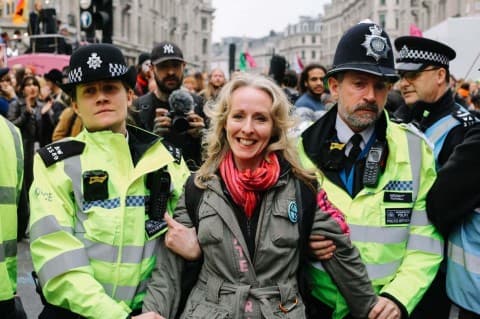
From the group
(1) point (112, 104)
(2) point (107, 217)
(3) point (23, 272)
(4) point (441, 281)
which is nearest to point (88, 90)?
(1) point (112, 104)

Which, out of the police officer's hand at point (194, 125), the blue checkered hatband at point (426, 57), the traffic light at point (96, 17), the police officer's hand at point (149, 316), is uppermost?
the traffic light at point (96, 17)

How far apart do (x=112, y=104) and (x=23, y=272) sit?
5.31 m

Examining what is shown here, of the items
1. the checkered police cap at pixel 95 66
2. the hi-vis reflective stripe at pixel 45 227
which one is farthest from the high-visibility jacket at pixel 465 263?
the hi-vis reflective stripe at pixel 45 227

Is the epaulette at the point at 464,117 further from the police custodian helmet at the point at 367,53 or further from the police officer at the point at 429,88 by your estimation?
the police custodian helmet at the point at 367,53

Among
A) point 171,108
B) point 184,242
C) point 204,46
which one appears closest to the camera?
point 184,242

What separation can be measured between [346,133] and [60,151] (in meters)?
1.51

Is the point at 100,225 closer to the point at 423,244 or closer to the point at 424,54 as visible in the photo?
the point at 423,244

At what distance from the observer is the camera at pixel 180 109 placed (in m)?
5.75

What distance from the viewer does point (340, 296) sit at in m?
3.30

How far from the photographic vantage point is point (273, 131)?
3154 mm

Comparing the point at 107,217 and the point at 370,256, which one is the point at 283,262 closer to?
the point at 370,256

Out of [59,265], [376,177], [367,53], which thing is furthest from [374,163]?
[59,265]

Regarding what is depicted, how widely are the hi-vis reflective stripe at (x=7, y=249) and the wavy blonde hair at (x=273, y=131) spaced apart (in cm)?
105

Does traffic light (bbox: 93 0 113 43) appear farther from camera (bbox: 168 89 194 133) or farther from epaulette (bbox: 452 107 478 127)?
epaulette (bbox: 452 107 478 127)
